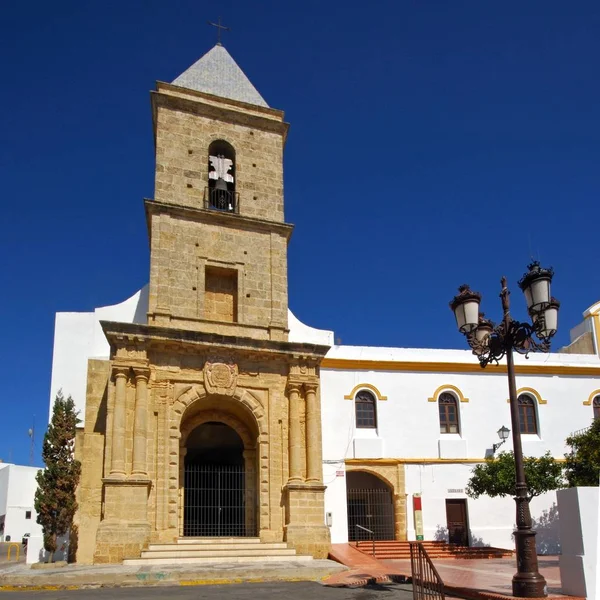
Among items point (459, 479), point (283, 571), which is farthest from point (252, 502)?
point (459, 479)

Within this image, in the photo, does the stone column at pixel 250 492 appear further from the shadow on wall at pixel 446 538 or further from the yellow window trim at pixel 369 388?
Result: the shadow on wall at pixel 446 538

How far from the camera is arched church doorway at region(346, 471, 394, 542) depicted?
2227 cm

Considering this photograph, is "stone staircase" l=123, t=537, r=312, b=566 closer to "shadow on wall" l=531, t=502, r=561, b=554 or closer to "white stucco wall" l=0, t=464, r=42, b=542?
"shadow on wall" l=531, t=502, r=561, b=554

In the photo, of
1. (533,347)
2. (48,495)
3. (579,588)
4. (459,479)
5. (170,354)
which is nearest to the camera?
(579,588)

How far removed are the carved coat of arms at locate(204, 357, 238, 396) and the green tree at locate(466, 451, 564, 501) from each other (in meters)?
8.33

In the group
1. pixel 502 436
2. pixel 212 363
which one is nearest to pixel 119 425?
pixel 212 363

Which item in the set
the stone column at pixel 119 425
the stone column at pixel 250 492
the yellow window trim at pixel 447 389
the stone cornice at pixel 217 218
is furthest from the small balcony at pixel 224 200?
the yellow window trim at pixel 447 389

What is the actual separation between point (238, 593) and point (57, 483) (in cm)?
717

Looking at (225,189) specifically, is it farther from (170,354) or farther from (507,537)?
(507,537)

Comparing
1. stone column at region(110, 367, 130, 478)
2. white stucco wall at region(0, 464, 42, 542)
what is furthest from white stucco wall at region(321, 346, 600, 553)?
white stucco wall at region(0, 464, 42, 542)

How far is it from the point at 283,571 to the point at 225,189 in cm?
1162

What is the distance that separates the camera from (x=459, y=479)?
22641 millimetres

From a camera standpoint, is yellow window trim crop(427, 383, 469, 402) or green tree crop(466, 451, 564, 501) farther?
yellow window trim crop(427, 383, 469, 402)

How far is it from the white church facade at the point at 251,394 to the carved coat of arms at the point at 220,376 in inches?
1.5
